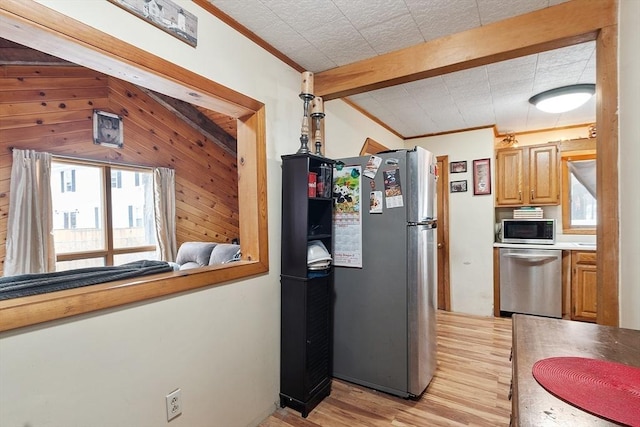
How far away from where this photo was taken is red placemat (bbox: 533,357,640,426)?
2.00ft

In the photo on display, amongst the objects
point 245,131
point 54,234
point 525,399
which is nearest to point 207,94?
point 245,131

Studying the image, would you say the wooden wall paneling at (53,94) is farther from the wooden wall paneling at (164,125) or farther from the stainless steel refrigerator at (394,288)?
the stainless steel refrigerator at (394,288)

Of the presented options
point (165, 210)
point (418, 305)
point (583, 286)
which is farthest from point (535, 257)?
point (165, 210)

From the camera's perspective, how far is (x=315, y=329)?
2012 mm

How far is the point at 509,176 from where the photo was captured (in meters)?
3.97

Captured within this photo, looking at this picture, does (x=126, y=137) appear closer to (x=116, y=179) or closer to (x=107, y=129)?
(x=107, y=129)

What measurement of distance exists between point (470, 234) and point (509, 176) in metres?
0.90

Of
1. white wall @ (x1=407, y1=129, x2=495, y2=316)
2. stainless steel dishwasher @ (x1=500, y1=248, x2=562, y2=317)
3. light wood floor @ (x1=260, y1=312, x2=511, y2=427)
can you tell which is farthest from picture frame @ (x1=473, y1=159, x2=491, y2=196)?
light wood floor @ (x1=260, y1=312, x2=511, y2=427)

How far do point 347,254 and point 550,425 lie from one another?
1.76 m

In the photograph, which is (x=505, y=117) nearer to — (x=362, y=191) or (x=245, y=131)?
(x=362, y=191)

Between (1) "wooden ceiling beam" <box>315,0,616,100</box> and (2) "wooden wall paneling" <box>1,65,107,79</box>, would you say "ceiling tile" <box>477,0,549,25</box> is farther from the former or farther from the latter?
(2) "wooden wall paneling" <box>1,65,107,79</box>

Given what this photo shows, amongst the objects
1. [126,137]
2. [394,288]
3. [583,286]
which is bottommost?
[583,286]

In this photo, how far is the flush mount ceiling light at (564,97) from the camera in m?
2.58

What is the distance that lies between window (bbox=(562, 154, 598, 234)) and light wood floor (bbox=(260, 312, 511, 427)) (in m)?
2.28
